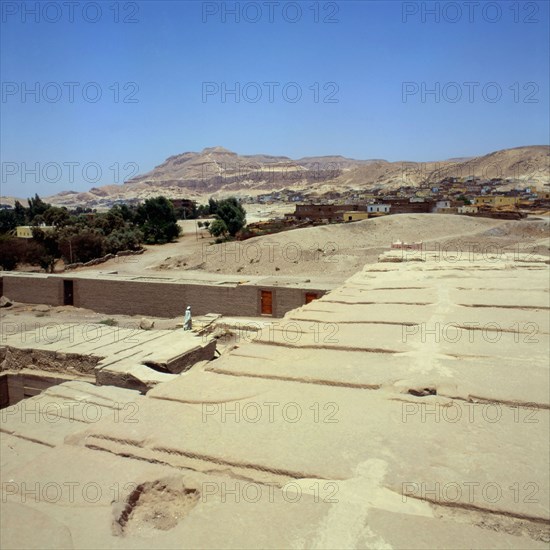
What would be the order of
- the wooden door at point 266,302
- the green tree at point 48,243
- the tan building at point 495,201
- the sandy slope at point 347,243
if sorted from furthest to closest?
the tan building at point 495,201
the green tree at point 48,243
the sandy slope at point 347,243
the wooden door at point 266,302

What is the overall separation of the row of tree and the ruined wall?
9.73 m

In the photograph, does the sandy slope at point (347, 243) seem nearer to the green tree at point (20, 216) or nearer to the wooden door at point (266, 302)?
the wooden door at point (266, 302)

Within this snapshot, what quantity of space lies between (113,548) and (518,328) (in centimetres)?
286

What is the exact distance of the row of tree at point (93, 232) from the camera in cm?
2798

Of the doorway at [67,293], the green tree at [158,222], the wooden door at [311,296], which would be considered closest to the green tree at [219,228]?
the green tree at [158,222]

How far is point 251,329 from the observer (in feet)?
40.0

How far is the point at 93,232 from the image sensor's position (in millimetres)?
30406

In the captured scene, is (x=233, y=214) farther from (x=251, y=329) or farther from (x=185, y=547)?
(x=185, y=547)

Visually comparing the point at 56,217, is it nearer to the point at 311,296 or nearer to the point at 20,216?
the point at 20,216

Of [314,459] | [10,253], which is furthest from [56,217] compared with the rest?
[314,459]

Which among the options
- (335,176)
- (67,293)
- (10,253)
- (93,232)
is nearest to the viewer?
(67,293)

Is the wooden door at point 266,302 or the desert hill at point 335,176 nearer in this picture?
the wooden door at point 266,302

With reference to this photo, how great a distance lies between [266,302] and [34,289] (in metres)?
9.31

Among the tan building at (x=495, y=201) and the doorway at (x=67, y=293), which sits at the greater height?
the tan building at (x=495, y=201)
